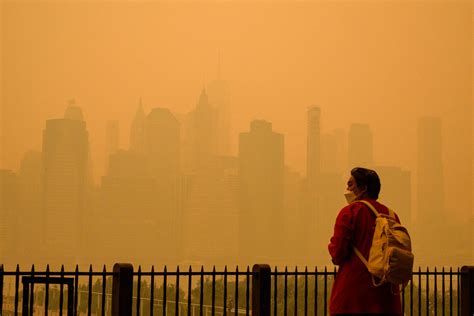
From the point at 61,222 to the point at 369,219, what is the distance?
3370 centimetres

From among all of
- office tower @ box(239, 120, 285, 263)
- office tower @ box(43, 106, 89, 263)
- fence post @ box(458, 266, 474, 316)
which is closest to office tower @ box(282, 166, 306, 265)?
office tower @ box(239, 120, 285, 263)

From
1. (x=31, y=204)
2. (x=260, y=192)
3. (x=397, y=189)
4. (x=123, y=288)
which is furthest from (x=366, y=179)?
(x=260, y=192)

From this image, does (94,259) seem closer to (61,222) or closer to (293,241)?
(61,222)

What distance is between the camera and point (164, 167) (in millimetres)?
43812

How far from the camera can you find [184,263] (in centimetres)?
3769

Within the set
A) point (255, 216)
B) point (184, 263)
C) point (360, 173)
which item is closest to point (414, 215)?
point (255, 216)

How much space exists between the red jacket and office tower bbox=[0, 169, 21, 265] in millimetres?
31036

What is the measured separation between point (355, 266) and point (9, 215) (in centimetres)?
3466

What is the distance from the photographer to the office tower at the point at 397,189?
124ft

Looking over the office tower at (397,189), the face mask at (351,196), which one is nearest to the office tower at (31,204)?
the office tower at (397,189)

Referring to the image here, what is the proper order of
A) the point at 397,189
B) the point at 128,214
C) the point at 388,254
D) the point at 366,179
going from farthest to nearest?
the point at 128,214 < the point at 397,189 < the point at 366,179 < the point at 388,254

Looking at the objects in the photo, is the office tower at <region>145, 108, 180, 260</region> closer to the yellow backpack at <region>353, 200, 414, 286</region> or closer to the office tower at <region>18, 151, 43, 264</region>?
the office tower at <region>18, 151, 43, 264</region>

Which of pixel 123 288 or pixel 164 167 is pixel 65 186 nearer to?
pixel 164 167

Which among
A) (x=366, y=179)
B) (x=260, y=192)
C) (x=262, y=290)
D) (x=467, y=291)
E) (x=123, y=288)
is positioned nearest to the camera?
(x=366, y=179)
